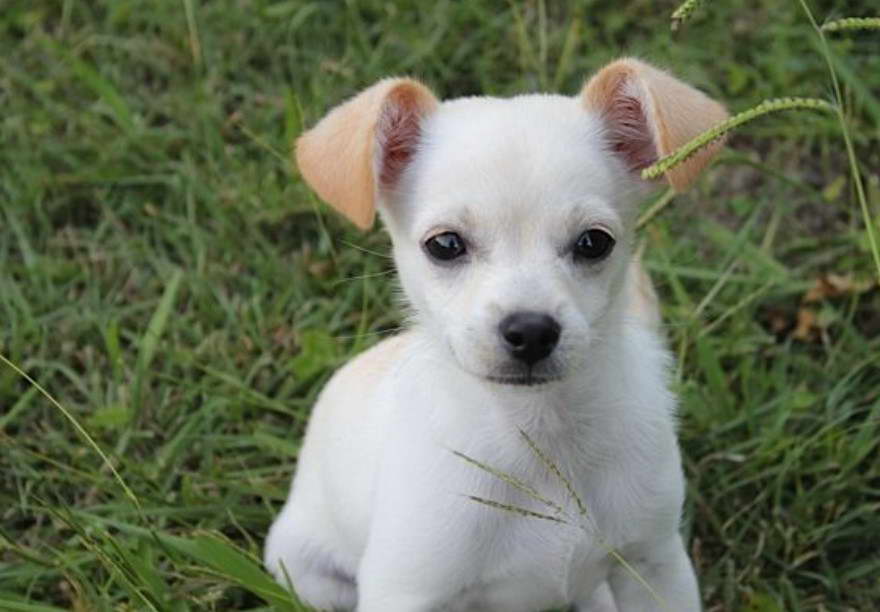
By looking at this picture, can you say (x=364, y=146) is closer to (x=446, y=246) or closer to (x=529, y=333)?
(x=446, y=246)

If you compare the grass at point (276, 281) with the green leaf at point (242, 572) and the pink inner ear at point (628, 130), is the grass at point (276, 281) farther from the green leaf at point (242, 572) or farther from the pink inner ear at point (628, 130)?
the pink inner ear at point (628, 130)

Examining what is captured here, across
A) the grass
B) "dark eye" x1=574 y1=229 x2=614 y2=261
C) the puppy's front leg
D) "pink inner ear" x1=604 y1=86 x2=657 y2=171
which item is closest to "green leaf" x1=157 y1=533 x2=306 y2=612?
the grass

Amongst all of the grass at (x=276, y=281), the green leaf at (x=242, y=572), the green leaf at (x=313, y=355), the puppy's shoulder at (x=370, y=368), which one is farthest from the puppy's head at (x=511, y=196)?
the green leaf at (x=313, y=355)

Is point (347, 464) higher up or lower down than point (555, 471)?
lower down

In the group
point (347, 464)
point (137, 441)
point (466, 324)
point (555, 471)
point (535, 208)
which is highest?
point (535, 208)

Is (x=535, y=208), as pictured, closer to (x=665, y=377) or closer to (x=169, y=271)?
(x=665, y=377)

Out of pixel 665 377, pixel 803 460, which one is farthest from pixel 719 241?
pixel 665 377
